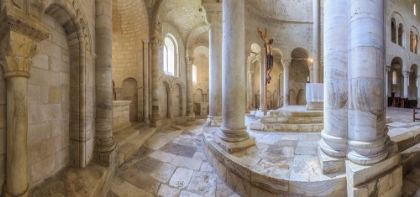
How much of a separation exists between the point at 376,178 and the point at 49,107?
4.85 m

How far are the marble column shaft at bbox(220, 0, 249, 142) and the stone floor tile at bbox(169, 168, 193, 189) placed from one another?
1.04 meters

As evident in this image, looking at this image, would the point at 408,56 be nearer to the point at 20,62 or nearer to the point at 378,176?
the point at 378,176

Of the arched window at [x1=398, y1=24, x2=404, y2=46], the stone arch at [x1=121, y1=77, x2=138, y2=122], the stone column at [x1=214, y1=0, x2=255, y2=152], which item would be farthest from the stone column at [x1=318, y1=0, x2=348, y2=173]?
the arched window at [x1=398, y1=24, x2=404, y2=46]

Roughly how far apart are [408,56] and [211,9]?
748 inches

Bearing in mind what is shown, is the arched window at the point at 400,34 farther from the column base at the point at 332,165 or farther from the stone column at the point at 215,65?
the column base at the point at 332,165

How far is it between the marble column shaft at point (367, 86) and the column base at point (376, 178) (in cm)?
11

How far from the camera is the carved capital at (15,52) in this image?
79.7 inches

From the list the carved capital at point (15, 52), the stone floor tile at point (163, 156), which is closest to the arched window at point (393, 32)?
the stone floor tile at point (163, 156)

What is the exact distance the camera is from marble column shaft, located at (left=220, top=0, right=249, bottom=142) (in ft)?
12.8

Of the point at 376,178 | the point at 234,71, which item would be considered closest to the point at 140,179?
the point at 234,71

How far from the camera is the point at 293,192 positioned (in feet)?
8.23

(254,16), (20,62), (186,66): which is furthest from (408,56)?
(20,62)

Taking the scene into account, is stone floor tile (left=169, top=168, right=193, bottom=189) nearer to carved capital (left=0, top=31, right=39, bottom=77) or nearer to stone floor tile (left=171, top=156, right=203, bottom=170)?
stone floor tile (left=171, top=156, right=203, bottom=170)

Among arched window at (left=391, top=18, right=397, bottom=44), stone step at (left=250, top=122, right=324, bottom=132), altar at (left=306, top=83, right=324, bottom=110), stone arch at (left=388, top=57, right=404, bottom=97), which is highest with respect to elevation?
arched window at (left=391, top=18, right=397, bottom=44)
